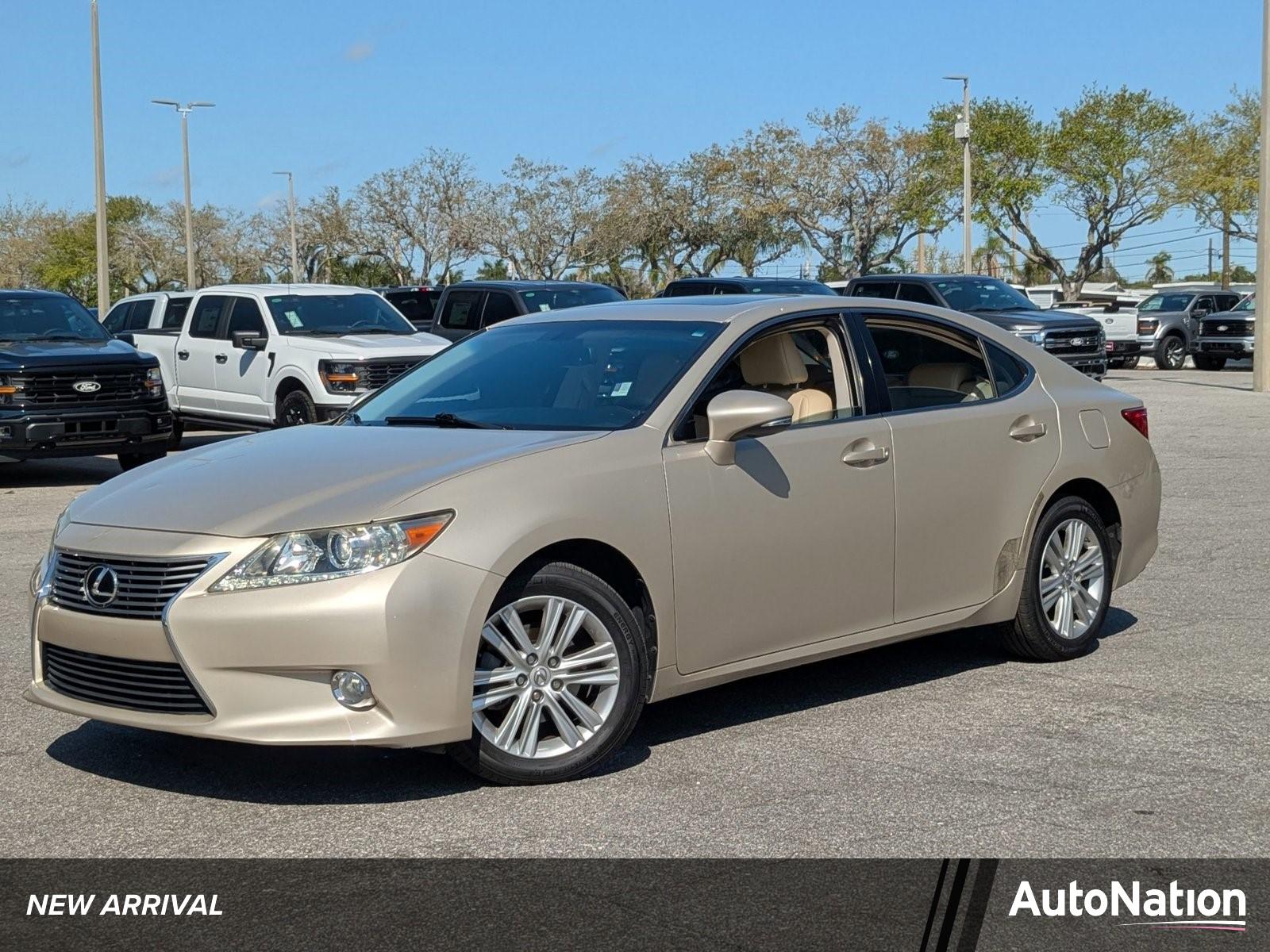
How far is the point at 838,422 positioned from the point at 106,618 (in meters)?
2.79

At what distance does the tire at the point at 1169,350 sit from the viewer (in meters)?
38.7

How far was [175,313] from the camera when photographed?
20422mm

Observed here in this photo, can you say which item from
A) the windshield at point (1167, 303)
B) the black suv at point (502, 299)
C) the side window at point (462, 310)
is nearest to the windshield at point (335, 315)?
the black suv at point (502, 299)

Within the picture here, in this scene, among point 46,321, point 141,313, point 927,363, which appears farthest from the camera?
point 141,313

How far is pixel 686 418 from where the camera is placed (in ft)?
19.5

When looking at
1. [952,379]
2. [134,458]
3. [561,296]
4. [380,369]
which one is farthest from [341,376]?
[952,379]

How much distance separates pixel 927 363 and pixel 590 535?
2159 millimetres

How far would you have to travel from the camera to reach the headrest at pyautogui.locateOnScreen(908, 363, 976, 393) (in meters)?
6.89

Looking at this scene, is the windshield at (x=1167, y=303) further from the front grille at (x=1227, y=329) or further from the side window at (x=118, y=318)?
the side window at (x=118, y=318)

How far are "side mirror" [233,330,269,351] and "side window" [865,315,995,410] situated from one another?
12.0m

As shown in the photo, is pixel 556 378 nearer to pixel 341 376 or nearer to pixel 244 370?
pixel 341 376

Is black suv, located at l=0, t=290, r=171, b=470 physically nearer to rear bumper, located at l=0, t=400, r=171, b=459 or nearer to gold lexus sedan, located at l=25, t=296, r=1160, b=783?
rear bumper, located at l=0, t=400, r=171, b=459

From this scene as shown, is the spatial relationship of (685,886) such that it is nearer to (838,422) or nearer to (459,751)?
(459,751)

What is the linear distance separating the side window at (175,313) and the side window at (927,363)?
14.8 meters
